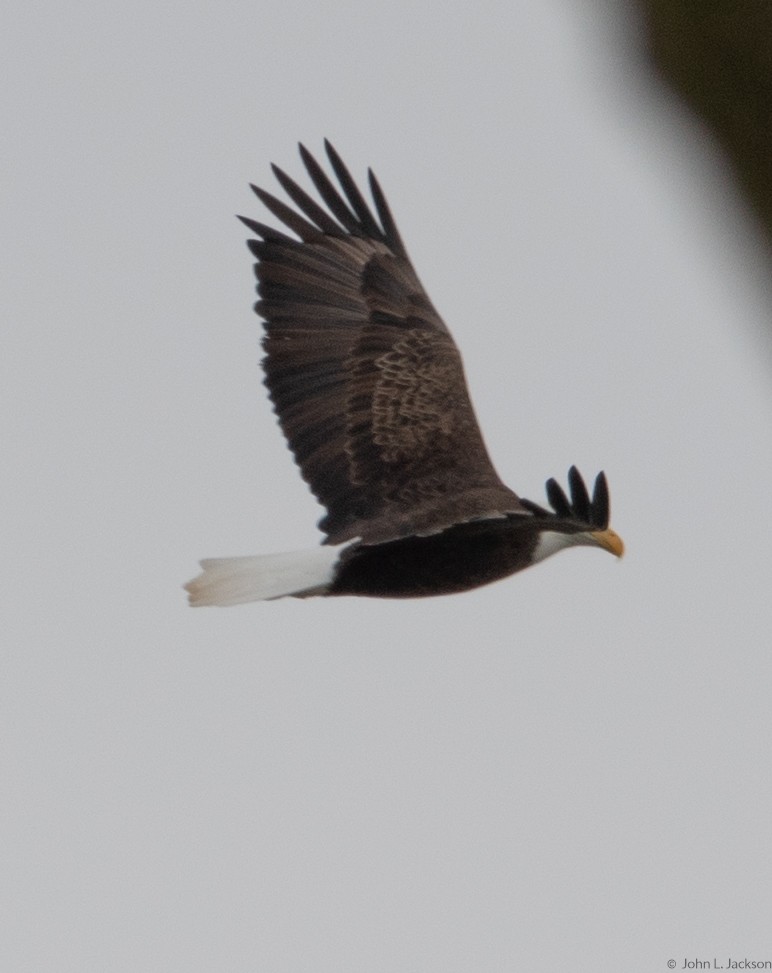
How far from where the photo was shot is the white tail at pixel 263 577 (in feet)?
15.4

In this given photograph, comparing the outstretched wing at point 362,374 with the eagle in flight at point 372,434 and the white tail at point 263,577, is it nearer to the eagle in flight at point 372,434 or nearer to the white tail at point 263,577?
the eagle in flight at point 372,434

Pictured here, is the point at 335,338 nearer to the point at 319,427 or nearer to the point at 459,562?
the point at 319,427

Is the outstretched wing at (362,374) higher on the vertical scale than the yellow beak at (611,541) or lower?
higher

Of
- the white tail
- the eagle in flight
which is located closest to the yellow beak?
the eagle in flight

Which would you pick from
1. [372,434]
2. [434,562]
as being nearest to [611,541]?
[434,562]

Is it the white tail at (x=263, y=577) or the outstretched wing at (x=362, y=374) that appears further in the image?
the outstretched wing at (x=362, y=374)

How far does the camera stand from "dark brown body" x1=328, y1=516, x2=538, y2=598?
15.8ft

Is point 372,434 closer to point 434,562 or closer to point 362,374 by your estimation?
point 362,374

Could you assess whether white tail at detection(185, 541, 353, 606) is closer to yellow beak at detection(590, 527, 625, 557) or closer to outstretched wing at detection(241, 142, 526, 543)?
Answer: outstretched wing at detection(241, 142, 526, 543)

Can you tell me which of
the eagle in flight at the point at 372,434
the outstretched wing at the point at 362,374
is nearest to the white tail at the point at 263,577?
the eagle in flight at the point at 372,434

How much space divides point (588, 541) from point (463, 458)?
610mm

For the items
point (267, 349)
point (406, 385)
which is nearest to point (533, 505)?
point (406, 385)

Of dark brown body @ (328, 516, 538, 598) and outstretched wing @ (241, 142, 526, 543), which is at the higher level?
outstretched wing @ (241, 142, 526, 543)

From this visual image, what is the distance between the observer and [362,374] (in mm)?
5578
